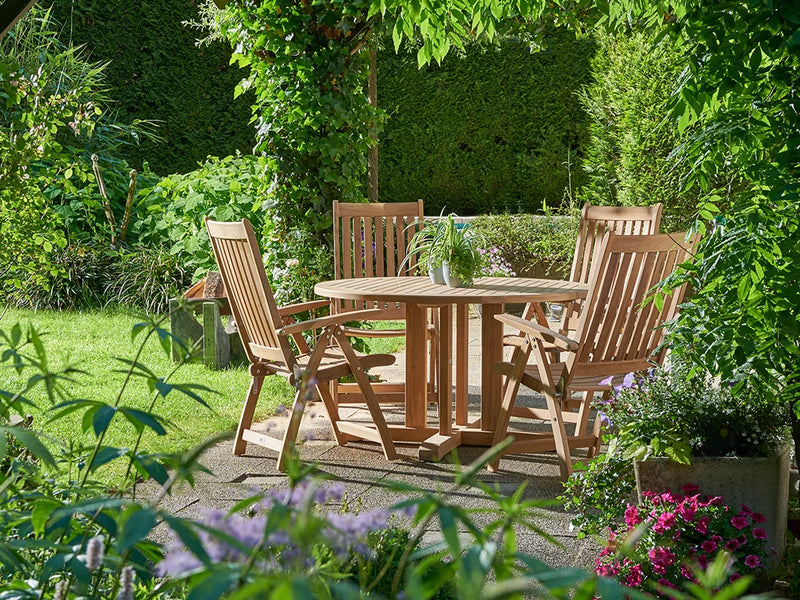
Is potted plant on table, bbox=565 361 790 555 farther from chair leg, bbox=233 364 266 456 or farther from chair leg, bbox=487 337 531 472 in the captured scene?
chair leg, bbox=233 364 266 456

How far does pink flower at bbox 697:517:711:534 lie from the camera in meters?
2.57

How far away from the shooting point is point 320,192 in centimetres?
552

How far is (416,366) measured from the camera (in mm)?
4371

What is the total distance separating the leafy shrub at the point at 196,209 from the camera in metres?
7.40

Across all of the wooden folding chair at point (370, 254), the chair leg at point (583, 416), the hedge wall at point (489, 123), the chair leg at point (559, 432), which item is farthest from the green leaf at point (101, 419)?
the hedge wall at point (489, 123)

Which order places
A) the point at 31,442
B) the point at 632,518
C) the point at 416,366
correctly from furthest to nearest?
the point at 416,366
the point at 632,518
the point at 31,442

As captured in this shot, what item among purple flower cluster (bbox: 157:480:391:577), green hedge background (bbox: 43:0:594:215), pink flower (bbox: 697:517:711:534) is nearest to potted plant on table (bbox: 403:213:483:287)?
pink flower (bbox: 697:517:711:534)

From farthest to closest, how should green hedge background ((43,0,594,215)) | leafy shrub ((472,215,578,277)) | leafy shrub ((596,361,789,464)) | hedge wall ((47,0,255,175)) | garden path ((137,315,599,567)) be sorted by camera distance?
green hedge background ((43,0,594,215))
hedge wall ((47,0,255,175))
leafy shrub ((472,215,578,277))
garden path ((137,315,599,567))
leafy shrub ((596,361,789,464))

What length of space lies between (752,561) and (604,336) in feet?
4.38

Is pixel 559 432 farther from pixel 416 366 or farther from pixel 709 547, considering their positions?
pixel 709 547

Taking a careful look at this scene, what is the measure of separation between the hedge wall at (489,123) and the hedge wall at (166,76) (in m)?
1.86

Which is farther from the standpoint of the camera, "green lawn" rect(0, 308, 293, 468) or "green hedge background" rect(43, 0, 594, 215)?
"green hedge background" rect(43, 0, 594, 215)

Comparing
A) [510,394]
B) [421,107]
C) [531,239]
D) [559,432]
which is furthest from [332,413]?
[421,107]

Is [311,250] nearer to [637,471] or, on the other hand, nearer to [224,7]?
[224,7]
